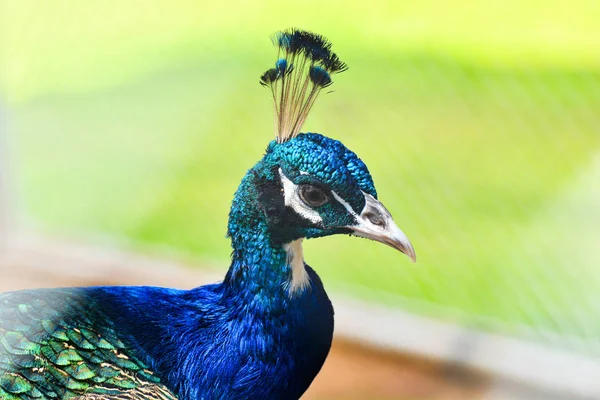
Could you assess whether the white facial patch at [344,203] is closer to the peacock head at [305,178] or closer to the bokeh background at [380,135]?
the peacock head at [305,178]

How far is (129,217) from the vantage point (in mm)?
1827

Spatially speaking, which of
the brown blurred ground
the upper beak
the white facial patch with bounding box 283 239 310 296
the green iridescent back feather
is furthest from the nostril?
the brown blurred ground

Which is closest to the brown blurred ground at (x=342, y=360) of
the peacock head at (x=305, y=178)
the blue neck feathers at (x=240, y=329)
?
the blue neck feathers at (x=240, y=329)

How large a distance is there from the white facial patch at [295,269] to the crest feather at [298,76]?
17 centimetres

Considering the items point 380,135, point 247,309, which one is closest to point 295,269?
point 247,309

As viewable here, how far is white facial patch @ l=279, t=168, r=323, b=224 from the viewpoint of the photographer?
1.13 metres

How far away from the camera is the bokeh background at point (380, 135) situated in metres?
1.65

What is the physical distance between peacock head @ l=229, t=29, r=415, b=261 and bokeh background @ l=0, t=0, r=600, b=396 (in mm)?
333

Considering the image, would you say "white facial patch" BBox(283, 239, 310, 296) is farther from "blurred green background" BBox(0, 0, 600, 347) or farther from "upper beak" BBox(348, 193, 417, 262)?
"blurred green background" BBox(0, 0, 600, 347)

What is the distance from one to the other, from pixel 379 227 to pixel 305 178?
0.13 meters

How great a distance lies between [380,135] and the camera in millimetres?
1801

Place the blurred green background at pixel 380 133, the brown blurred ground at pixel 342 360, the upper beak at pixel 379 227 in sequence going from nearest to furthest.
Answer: the upper beak at pixel 379 227 → the blurred green background at pixel 380 133 → the brown blurred ground at pixel 342 360

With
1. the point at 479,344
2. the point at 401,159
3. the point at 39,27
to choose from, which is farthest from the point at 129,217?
the point at 479,344

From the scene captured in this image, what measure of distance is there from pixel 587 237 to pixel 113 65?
1288 mm
